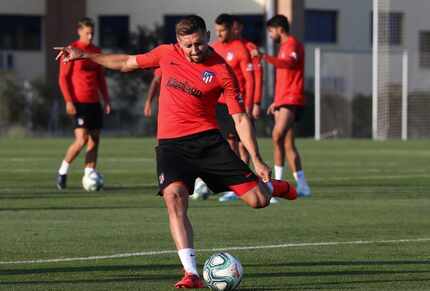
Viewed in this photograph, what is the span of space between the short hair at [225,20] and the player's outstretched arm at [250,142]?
7.25 meters

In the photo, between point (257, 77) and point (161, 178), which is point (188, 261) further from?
point (257, 77)

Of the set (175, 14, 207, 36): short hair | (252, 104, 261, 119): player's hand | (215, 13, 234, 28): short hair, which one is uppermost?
(215, 13, 234, 28): short hair

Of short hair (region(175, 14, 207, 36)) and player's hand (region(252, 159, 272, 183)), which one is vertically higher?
short hair (region(175, 14, 207, 36))

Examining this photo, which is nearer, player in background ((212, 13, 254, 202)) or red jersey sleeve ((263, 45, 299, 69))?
player in background ((212, 13, 254, 202))

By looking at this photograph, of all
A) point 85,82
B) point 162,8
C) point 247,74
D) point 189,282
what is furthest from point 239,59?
point 162,8

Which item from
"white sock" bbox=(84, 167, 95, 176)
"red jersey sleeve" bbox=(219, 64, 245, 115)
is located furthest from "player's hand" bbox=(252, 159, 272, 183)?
"white sock" bbox=(84, 167, 95, 176)

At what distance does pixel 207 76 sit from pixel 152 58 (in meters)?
0.49

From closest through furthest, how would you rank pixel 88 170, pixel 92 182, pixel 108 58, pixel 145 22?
pixel 108 58, pixel 92 182, pixel 88 170, pixel 145 22

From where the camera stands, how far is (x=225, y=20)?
17.1 metres

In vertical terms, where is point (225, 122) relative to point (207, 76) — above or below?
below

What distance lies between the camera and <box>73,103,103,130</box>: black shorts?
19.4m

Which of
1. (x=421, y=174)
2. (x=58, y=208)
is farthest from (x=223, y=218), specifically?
(x=421, y=174)

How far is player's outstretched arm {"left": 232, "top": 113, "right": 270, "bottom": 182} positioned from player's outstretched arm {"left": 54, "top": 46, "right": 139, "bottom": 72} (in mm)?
873

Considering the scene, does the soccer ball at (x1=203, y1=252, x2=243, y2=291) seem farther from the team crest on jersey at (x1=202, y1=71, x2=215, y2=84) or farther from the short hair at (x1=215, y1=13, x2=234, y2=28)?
the short hair at (x1=215, y1=13, x2=234, y2=28)
